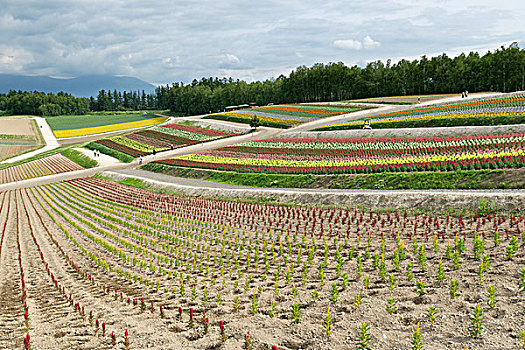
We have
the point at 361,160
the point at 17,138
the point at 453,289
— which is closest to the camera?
the point at 453,289

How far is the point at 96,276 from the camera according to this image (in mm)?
14094

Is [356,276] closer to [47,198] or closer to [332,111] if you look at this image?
[47,198]

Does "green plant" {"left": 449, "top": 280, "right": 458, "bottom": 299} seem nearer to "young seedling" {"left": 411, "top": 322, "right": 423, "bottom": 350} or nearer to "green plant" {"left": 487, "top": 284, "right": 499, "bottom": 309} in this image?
"green plant" {"left": 487, "top": 284, "right": 499, "bottom": 309}

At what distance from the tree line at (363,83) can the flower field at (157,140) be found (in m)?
48.8

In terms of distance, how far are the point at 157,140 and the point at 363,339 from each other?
67144 millimetres

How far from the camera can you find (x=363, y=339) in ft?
23.6

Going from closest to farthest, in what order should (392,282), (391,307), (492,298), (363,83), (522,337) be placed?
1. (522,337)
2. (492,298)
3. (391,307)
4. (392,282)
5. (363,83)

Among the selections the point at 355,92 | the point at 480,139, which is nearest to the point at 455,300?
the point at 480,139

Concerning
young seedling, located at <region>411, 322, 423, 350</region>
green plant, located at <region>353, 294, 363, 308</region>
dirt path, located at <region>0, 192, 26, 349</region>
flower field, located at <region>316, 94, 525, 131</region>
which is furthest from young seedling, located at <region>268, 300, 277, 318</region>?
flower field, located at <region>316, 94, 525, 131</region>

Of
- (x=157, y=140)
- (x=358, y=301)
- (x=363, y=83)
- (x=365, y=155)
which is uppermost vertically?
(x=363, y=83)

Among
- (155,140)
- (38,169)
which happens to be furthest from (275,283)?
(155,140)

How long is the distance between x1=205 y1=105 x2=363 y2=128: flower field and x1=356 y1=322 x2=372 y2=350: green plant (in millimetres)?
58334

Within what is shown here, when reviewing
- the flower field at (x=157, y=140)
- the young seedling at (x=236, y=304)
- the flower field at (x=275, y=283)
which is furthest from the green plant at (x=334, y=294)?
the flower field at (x=157, y=140)

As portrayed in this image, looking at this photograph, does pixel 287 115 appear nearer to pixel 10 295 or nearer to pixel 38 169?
pixel 38 169
